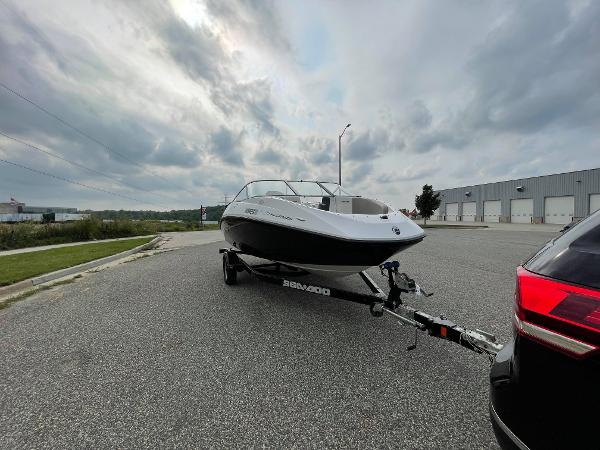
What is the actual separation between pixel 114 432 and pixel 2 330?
2892 mm

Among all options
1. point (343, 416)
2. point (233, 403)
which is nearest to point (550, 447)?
point (343, 416)

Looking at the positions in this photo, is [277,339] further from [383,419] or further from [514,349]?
[514,349]

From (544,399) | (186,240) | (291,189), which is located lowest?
(186,240)

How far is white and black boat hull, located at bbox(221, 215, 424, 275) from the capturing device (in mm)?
3131

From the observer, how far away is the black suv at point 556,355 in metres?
0.92

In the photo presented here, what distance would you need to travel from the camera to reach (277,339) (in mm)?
3137

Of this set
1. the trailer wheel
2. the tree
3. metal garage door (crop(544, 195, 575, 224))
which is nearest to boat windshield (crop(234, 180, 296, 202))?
the trailer wheel

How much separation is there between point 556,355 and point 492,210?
46.1 metres

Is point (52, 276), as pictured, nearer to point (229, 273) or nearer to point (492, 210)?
point (229, 273)

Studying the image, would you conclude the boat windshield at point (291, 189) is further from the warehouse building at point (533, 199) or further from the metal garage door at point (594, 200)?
the metal garage door at point (594, 200)

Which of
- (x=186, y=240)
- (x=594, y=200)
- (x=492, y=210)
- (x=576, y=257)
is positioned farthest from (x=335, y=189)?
(x=492, y=210)

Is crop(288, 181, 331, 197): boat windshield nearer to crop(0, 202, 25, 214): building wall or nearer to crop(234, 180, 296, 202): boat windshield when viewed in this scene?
crop(234, 180, 296, 202): boat windshield

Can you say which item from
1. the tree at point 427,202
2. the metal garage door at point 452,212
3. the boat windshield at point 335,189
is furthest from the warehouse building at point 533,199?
the boat windshield at point 335,189

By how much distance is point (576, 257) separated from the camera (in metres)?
1.08
